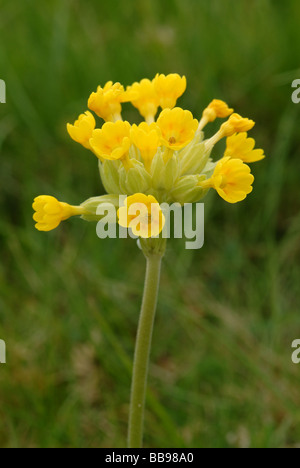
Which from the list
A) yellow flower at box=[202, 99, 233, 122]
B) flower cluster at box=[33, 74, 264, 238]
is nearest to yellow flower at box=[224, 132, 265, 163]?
flower cluster at box=[33, 74, 264, 238]

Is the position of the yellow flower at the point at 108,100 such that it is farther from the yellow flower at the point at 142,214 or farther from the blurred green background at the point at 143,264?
the blurred green background at the point at 143,264

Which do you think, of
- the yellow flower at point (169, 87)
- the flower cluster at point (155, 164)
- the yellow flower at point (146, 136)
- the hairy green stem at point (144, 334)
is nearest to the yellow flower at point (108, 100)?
the flower cluster at point (155, 164)

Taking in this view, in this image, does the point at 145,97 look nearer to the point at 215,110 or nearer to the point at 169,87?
the point at 169,87

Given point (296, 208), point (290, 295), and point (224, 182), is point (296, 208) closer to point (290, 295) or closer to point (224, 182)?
point (290, 295)
